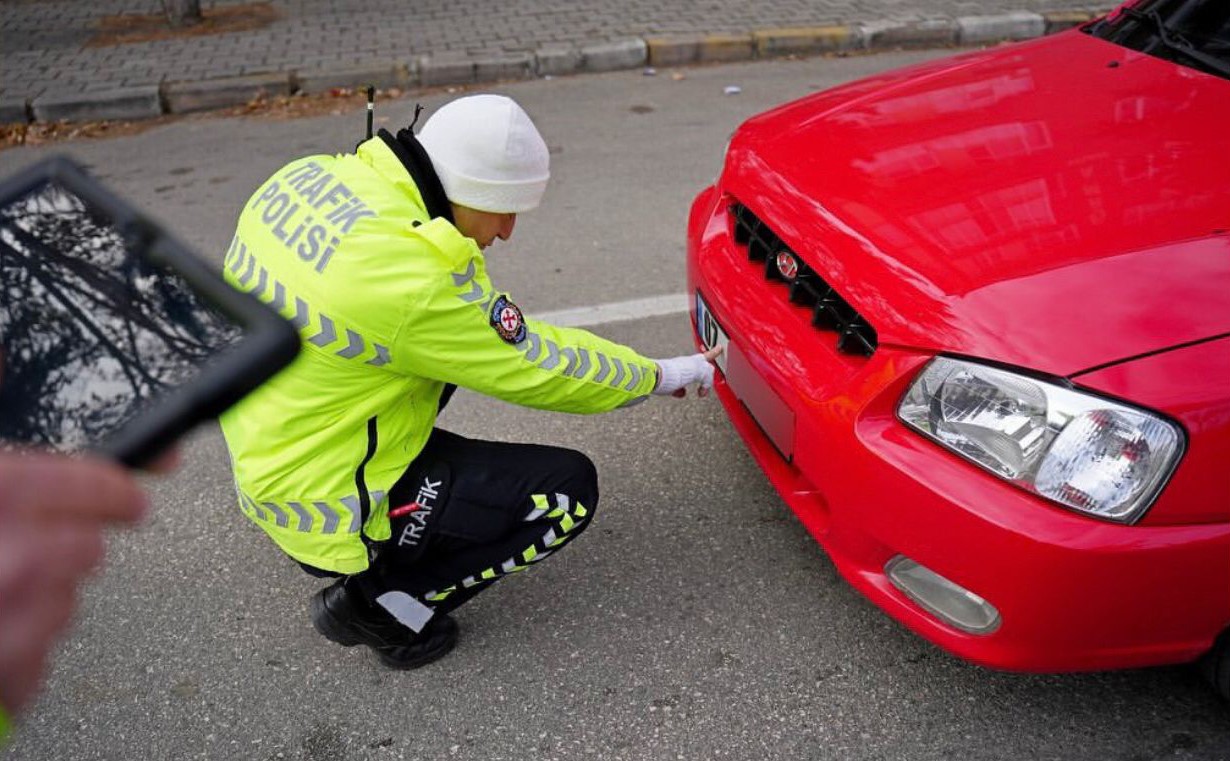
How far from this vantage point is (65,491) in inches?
33.4

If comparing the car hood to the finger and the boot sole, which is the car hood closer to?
the boot sole

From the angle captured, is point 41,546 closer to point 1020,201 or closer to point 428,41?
point 1020,201

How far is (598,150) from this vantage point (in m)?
5.75

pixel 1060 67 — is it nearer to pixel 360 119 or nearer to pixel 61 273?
pixel 61 273

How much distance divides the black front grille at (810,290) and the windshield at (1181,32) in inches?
45.0

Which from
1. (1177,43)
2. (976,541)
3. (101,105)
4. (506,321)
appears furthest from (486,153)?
(101,105)

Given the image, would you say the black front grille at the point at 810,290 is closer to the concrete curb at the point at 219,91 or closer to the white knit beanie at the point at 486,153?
the white knit beanie at the point at 486,153

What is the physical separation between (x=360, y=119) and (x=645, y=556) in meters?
4.66

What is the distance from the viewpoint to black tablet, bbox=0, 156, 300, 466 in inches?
38.6

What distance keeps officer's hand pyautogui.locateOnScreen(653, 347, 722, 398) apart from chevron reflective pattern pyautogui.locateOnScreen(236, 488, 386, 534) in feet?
2.20

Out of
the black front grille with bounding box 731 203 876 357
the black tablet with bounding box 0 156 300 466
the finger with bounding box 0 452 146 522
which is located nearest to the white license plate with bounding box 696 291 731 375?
the black front grille with bounding box 731 203 876 357

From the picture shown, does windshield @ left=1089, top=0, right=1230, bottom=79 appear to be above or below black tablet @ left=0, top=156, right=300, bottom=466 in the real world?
above

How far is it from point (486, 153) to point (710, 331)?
0.87 metres

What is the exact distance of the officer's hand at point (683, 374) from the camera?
2.41 meters
